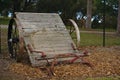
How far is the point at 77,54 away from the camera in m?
10.5

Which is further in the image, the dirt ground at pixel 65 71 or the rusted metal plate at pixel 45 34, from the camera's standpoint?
the rusted metal plate at pixel 45 34

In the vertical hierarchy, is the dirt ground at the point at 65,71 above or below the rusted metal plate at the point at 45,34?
below

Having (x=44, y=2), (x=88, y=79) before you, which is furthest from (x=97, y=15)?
(x=88, y=79)

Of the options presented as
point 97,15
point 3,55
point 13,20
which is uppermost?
point 13,20

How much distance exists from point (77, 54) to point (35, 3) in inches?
929

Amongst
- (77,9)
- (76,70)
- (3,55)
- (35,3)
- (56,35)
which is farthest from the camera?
(77,9)

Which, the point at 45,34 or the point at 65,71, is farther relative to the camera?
the point at 45,34

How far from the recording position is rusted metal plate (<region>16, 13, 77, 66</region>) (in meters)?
10.5

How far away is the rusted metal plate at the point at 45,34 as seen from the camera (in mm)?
10531

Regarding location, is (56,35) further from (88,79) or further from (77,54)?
(88,79)

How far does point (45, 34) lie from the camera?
36.3ft

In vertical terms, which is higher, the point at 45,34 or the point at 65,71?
the point at 45,34

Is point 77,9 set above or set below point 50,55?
below

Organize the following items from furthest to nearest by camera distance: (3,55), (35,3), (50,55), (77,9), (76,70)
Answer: (77,9), (35,3), (3,55), (50,55), (76,70)
